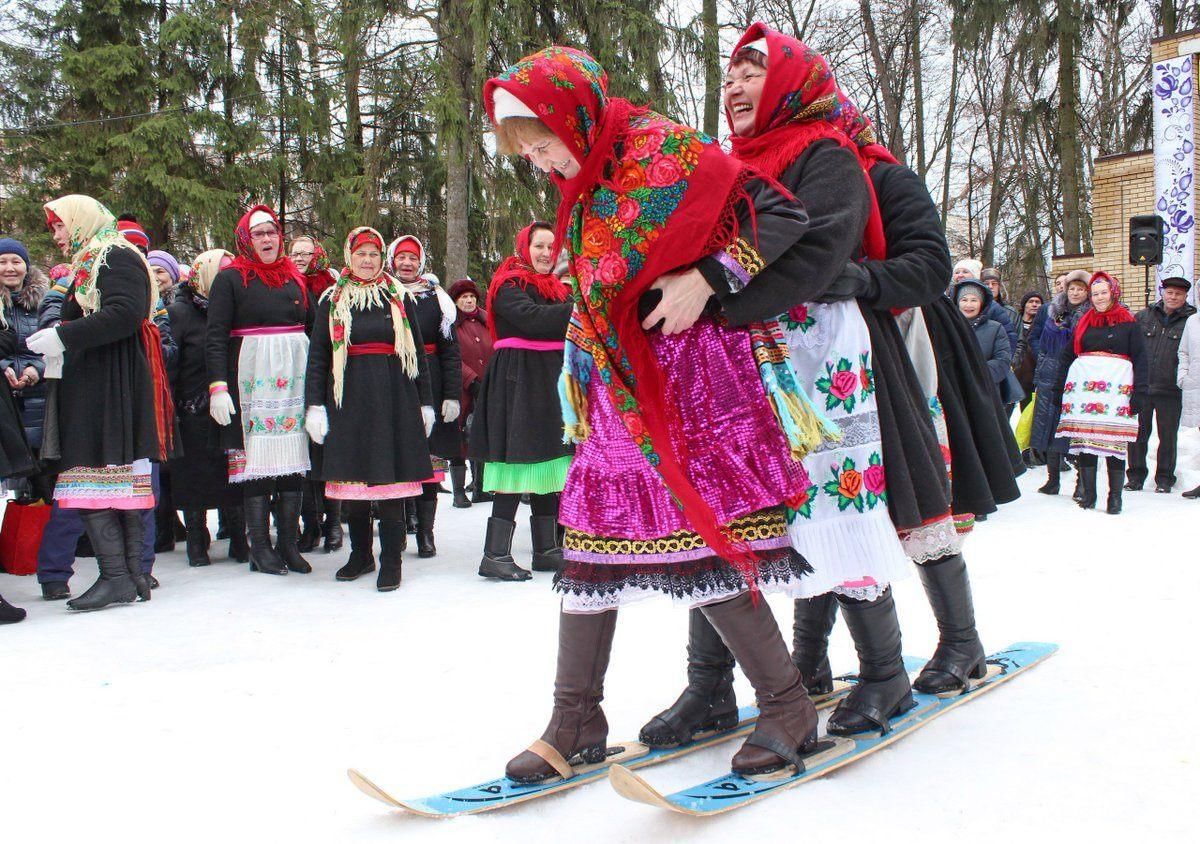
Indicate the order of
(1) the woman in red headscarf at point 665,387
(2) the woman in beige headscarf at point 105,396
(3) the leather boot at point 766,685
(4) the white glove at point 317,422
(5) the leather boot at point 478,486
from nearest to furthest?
(1) the woman in red headscarf at point 665,387 < (3) the leather boot at point 766,685 < (2) the woman in beige headscarf at point 105,396 < (4) the white glove at point 317,422 < (5) the leather boot at point 478,486

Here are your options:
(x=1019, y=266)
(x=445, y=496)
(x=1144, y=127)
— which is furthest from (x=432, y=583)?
(x=1019, y=266)

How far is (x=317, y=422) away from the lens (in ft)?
16.6

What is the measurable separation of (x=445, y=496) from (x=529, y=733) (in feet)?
21.8

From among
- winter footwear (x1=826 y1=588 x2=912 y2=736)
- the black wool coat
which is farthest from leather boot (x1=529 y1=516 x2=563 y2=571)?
winter footwear (x1=826 y1=588 x2=912 y2=736)

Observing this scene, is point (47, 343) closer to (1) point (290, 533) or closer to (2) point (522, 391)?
(1) point (290, 533)

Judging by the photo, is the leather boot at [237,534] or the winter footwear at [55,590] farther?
the leather boot at [237,534]

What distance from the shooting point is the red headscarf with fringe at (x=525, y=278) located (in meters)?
5.20

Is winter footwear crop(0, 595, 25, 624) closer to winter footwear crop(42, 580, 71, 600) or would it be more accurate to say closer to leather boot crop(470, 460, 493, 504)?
winter footwear crop(42, 580, 71, 600)

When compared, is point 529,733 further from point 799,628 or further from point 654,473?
point 654,473

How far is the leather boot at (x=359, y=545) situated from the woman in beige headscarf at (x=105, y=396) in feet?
3.36

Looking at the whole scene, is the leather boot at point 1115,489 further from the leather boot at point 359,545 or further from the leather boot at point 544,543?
the leather boot at point 359,545

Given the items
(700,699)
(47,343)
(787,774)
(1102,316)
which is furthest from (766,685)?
(1102,316)

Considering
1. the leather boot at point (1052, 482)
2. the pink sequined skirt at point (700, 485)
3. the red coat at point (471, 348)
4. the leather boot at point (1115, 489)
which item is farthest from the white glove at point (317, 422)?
the leather boot at point (1052, 482)

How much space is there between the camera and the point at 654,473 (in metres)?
2.25
